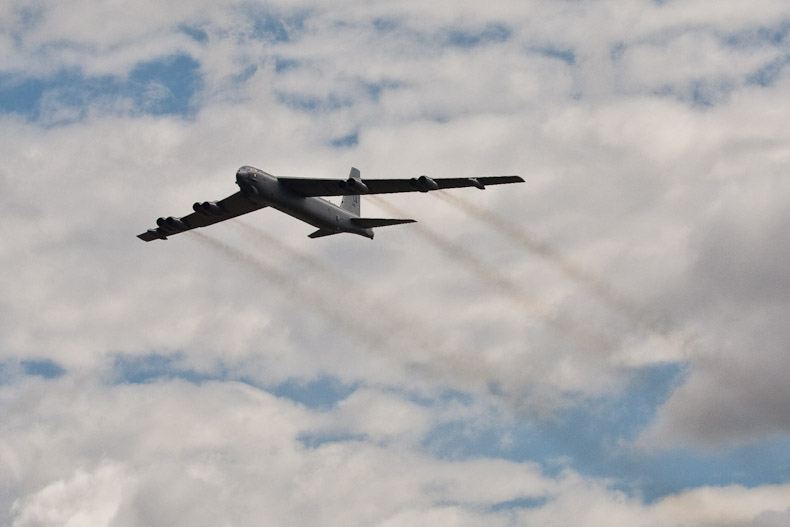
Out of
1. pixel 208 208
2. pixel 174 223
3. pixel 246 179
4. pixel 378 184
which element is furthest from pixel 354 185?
pixel 174 223

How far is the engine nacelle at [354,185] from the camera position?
78.1m

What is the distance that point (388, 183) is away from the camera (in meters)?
78.8

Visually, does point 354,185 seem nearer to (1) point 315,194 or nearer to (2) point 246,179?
(1) point 315,194

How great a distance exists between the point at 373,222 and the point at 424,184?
721 centimetres

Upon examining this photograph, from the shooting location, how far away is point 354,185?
257 ft

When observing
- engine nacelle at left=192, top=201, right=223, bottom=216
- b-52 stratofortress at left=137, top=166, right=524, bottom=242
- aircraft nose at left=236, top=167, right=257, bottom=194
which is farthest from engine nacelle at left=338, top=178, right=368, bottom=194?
engine nacelle at left=192, top=201, right=223, bottom=216

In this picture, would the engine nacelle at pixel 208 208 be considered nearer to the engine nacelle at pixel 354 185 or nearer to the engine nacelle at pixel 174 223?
the engine nacelle at pixel 174 223

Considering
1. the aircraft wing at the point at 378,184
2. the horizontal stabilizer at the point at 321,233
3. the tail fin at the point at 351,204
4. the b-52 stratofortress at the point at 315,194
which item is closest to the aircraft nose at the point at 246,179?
the b-52 stratofortress at the point at 315,194

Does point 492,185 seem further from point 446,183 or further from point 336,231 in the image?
point 336,231

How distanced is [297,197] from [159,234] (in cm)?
1399

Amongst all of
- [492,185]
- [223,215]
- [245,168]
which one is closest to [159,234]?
[223,215]

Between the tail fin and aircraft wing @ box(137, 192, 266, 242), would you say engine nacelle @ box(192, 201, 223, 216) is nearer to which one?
aircraft wing @ box(137, 192, 266, 242)

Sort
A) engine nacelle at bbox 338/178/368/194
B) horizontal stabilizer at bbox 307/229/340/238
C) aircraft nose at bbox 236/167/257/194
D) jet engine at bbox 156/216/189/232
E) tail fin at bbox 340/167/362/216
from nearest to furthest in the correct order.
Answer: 1. engine nacelle at bbox 338/178/368/194
2. aircraft nose at bbox 236/167/257/194
3. horizontal stabilizer at bbox 307/229/340/238
4. jet engine at bbox 156/216/189/232
5. tail fin at bbox 340/167/362/216

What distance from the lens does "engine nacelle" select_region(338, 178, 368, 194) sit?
7806cm
